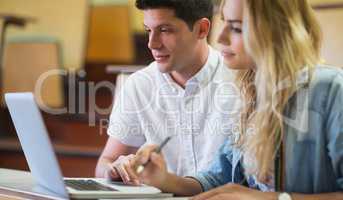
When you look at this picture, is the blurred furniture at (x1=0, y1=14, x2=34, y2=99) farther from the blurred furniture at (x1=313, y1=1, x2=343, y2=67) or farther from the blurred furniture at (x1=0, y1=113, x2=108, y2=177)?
the blurred furniture at (x1=313, y1=1, x2=343, y2=67)

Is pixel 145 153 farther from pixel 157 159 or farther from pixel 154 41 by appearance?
pixel 154 41

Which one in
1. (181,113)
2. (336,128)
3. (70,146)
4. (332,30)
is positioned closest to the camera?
(336,128)

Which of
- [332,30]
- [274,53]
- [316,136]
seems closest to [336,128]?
[316,136]

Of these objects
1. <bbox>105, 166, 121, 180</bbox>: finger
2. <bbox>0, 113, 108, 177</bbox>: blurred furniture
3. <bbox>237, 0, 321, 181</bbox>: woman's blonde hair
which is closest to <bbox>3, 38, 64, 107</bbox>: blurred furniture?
<bbox>0, 113, 108, 177</bbox>: blurred furniture

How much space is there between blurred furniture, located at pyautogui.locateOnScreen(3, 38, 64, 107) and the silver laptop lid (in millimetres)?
2832

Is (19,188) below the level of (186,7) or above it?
below

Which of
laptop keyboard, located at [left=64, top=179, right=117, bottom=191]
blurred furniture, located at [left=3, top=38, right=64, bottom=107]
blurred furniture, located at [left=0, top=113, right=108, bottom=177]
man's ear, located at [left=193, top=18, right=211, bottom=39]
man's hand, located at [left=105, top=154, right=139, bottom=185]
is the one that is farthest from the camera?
blurred furniture, located at [left=3, top=38, right=64, bottom=107]

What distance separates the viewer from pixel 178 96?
6.29 ft

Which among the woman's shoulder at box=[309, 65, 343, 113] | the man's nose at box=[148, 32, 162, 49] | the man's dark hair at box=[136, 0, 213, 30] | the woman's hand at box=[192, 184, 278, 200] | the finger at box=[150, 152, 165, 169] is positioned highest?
the man's dark hair at box=[136, 0, 213, 30]

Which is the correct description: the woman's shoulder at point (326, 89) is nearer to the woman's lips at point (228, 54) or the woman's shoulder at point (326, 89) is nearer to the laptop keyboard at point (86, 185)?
the woman's lips at point (228, 54)

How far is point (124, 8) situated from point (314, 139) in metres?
3.08

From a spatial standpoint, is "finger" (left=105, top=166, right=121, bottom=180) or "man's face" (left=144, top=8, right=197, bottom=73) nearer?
"finger" (left=105, top=166, right=121, bottom=180)

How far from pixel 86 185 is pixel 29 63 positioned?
2990 mm

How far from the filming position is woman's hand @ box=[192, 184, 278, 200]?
1.17 m
